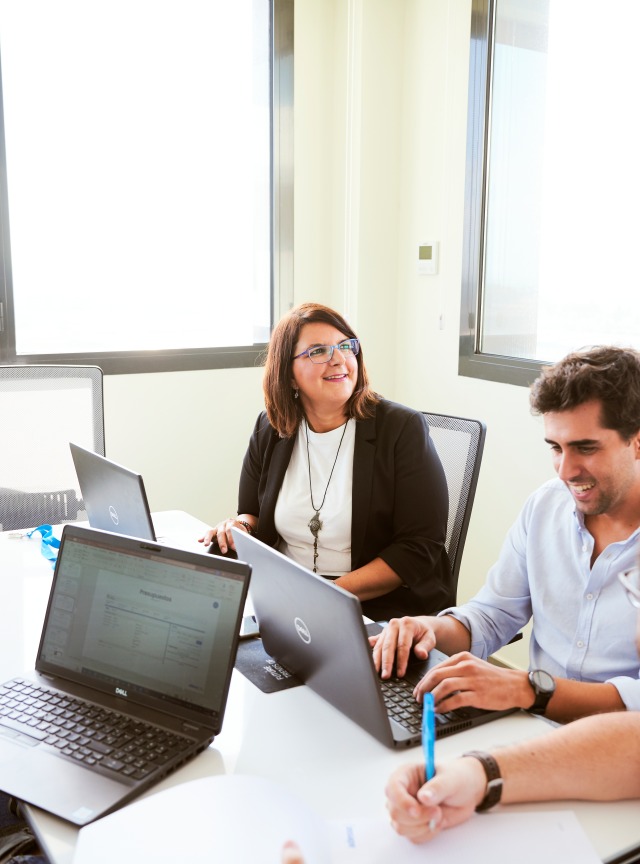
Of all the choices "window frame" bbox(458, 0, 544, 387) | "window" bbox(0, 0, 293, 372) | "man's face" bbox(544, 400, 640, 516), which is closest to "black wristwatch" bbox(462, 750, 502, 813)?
"man's face" bbox(544, 400, 640, 516)

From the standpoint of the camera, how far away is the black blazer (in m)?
2.04

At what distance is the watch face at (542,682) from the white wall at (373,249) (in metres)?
1.75

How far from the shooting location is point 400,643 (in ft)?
4.49

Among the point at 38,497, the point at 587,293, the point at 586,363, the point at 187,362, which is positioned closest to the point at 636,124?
the point at 587,293

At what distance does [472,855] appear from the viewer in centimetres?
92

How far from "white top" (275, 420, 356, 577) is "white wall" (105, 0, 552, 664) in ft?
3.36

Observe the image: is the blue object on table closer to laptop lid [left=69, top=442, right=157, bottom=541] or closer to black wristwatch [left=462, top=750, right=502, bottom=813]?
laptop lid [left=69, top=442, right=157, bottom=541]

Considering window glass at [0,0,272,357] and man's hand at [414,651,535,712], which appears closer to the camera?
man's hand at [414,651,535,712]

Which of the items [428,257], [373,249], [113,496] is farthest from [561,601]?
[373,249]

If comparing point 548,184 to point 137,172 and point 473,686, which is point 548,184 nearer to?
point 137,172

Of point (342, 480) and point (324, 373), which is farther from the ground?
point (324, 373)

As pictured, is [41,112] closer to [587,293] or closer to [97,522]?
[97,522]

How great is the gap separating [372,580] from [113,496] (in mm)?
651

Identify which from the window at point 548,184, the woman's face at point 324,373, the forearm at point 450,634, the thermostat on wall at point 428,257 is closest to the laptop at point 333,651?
the forearm at point 450,634
